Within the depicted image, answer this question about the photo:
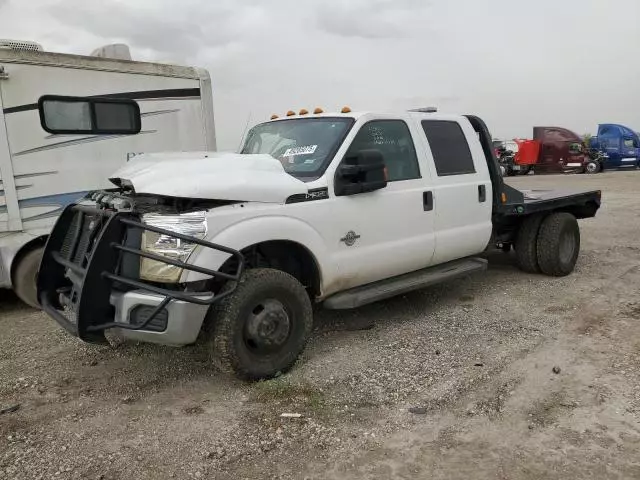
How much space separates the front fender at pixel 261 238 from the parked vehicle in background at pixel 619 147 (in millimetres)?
26317

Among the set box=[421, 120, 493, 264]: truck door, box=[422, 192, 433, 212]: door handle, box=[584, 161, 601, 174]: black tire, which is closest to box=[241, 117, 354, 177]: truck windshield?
box=[422, 192, 433, 212]: door handle

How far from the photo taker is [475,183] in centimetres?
585

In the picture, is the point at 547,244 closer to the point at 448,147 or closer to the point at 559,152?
the point at 448,147

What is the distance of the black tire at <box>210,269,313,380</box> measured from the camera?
3811mm

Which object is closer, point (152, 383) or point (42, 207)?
point (152, 383)

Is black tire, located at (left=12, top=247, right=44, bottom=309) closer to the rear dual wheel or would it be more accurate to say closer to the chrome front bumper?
the chrome front bumper

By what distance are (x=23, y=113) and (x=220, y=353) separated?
3706 millimetres

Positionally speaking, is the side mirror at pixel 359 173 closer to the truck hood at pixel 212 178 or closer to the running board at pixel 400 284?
the truck hood at pixel 212 178

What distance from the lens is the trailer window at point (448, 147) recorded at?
18.1ft

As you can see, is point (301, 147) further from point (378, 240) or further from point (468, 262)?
point (468, 262)

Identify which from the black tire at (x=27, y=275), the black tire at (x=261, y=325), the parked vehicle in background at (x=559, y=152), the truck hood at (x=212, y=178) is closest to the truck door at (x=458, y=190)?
the truck hood at (x=212, y=178)

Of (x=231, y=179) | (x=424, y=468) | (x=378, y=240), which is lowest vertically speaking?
(x=424, y=468)

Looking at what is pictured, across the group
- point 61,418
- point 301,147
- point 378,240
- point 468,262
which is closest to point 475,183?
point 468,262

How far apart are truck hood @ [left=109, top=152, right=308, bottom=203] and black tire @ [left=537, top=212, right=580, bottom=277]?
364 cm
